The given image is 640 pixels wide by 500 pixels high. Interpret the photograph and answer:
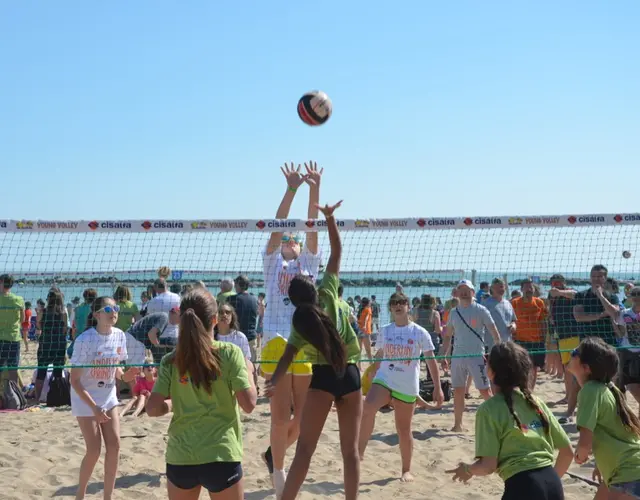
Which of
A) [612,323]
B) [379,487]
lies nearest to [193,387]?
[379,487]

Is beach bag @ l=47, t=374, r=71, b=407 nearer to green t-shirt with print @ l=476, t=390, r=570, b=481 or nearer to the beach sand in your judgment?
the beach sand

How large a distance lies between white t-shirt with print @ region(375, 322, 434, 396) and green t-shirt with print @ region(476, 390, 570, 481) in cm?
289

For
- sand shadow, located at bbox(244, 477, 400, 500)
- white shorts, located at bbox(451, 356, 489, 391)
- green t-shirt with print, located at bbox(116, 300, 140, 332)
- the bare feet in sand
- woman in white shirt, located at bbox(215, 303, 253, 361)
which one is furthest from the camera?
green t-shirt with print, located at bbox(116, 300, 140, 332)

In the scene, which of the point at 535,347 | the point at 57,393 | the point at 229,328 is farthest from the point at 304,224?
the point at 535,347

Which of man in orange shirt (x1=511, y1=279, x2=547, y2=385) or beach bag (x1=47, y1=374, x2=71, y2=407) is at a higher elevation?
man in orange shirt (x1=511, y1=279, x2=547, y2=385)

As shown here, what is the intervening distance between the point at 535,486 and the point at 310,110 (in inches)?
163

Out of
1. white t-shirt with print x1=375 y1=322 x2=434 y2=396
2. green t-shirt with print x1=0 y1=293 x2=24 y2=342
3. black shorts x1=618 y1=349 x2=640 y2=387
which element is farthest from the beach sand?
green t-shirt with print x1=0 y1=293 x2=24 y2=342

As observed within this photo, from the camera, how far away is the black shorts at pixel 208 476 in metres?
3.69

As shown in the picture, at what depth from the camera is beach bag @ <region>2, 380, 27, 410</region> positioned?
9.81 meters

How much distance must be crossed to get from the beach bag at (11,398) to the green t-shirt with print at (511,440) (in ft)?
26.0

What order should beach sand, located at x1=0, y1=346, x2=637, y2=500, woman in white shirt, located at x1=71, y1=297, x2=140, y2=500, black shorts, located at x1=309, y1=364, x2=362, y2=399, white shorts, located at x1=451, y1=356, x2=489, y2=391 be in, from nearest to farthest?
1. black shorts, located at x1=309, y1=364, x2=362, y2=399
2. woman in white shirt, located at x1=71, y1=297, x2=140, y2=500
3. beach sand, located at x1=0, y1=346, x2=637, y2=500
4. white shorts, located at x1=451, y1=356, x2=489, y2=391

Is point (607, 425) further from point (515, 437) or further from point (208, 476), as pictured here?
point (208, 476)

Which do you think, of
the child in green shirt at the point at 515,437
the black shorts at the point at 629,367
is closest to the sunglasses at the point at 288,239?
the child in green shirt at the point at 515,437

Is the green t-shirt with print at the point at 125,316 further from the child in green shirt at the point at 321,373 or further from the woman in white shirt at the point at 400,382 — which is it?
the child in green shirt at the point at 321,373
